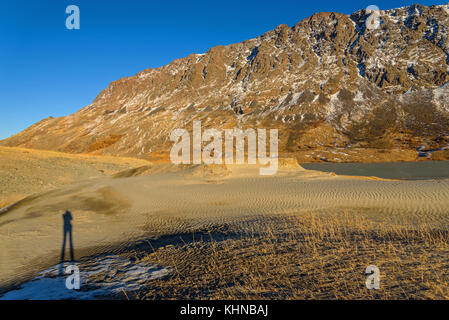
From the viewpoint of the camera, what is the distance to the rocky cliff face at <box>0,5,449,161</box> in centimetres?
9019

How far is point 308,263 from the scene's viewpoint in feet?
19.1

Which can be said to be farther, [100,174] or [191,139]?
[191,139]

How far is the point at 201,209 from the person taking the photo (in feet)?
49.0

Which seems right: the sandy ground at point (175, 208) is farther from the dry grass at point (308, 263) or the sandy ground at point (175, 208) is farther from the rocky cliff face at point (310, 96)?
the rocky cliff face at point (310, 96)

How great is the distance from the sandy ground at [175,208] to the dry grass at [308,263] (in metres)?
2.81

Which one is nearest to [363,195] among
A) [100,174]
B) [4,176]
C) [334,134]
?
[4,176]

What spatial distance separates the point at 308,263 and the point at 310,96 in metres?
119
